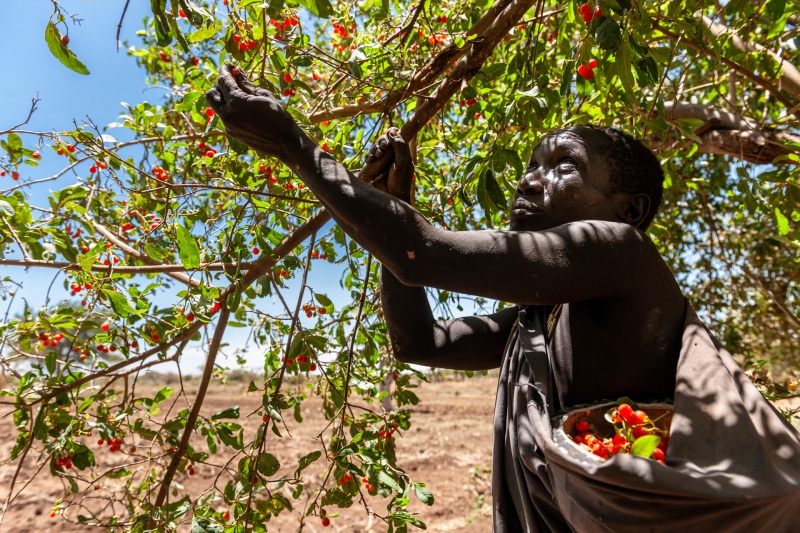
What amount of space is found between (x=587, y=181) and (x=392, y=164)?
486 millimetres

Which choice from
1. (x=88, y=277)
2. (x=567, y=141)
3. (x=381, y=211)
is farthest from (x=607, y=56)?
(x=88, y=277)

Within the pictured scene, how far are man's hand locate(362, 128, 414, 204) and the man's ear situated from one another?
0.54 metres

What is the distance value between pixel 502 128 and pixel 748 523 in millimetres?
1605

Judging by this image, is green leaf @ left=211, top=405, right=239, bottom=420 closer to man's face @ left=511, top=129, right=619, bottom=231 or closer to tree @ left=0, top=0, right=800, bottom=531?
tree @ left=0, top=0, right=800, bottom=531

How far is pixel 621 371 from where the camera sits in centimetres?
127

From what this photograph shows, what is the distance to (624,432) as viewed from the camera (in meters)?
1.07

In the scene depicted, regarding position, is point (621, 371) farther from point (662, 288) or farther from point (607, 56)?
point (607, 56)

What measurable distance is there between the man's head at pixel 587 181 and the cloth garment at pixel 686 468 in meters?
0.33

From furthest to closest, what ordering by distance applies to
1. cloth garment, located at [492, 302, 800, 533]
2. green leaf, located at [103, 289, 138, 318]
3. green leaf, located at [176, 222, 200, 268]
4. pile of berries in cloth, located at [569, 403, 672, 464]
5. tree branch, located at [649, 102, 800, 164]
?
tree branch, located at [649, 102, 800, 164]
green leaf, located at [103, 289, 138, 318]
green leaf, located at [176, 222, 200, 268]
pile of berries in cloth, located at [569, 403, 672, 464]
cloth garment, located at [492, 302, 800, 533]

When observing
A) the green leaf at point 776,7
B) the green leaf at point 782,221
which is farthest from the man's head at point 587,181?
the green leaf at point 782,221

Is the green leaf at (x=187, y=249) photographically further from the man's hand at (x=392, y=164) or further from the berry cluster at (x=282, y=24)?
the berry cluster at (x=282, y=24)

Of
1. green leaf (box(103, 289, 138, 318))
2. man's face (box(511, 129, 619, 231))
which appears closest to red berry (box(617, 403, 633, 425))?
man's face (box(511, 129, 619, 231))

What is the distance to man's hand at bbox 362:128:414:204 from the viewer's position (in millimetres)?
1469

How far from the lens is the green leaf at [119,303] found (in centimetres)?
204
